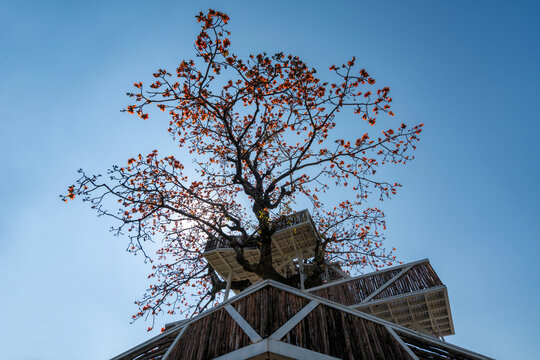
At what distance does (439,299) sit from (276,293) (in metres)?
6.29

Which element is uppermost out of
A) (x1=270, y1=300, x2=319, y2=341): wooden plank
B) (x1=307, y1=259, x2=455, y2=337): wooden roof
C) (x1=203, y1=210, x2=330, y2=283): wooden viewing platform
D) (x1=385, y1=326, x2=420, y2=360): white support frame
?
(x1=203, y1=210, x2=330, y2=283): wooden viewing platform

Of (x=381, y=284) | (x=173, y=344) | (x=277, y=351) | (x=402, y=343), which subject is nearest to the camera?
(x=277, y=351)

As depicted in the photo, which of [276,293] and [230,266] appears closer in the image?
[276,293]

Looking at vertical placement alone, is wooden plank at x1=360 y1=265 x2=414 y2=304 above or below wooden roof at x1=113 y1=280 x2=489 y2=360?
above

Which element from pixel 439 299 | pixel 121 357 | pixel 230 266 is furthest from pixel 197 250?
pixel 439 299

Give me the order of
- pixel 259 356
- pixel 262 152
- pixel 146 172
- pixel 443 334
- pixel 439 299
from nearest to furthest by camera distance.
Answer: pixel 259 356
pixel 439 299
pixel 443 334
pixel 146 172
pixel 262 152

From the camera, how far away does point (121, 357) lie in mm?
6590

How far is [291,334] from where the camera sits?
14.9 ft

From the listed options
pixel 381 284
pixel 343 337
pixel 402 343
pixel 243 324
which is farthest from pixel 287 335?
pixel 381 284

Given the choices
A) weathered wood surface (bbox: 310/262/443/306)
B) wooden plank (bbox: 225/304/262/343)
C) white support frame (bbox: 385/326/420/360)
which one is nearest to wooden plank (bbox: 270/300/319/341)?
wooden plank (bbox: 225/304/262/343)

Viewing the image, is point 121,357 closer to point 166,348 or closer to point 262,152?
point 166,348

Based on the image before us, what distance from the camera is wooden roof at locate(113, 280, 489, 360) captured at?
175 inches

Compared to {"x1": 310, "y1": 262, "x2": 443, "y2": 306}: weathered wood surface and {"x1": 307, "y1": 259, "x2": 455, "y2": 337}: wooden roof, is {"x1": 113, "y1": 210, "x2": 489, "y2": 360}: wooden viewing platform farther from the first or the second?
{"x1": 310, "y1": 262, "x2": 443, "y2": 306}: weathered wood surface

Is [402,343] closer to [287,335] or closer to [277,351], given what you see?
[287,335]
